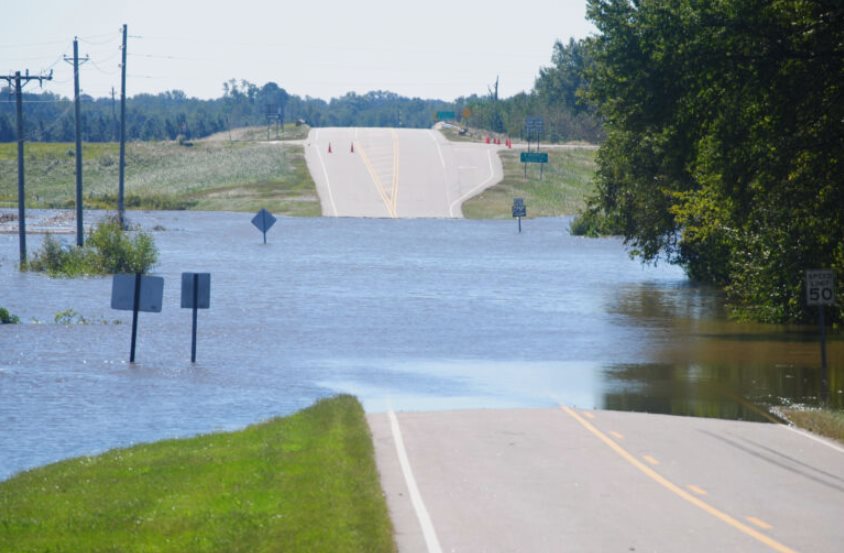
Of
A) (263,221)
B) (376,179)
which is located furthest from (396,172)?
(263,221)

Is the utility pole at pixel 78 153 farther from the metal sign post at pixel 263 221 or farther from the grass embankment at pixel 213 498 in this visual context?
the grass embankment at pixel 213 498

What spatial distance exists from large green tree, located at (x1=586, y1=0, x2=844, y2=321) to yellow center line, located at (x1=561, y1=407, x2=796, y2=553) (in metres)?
9.94

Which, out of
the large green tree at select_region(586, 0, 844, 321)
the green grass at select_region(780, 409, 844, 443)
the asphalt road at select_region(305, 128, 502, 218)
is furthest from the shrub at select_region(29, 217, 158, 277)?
the asphalt road at select_region(305, 128, 502, 218)

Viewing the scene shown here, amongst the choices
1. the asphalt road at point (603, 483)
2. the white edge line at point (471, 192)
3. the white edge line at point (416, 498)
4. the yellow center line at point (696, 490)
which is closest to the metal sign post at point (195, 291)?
the asphalt road at point (603, 483)

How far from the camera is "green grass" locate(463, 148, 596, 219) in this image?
368 feet

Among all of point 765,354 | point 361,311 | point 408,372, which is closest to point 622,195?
point 361,311

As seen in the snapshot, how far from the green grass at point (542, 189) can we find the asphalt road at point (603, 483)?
85.2 meters

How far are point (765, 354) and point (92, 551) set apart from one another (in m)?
21.6

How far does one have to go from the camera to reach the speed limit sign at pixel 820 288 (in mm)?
22578

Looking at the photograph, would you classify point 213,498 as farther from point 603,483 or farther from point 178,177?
point 178,177

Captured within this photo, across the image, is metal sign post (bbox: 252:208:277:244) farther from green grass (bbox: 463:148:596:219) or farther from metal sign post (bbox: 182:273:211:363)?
metal sign post (bbox: 182:273:211:363)

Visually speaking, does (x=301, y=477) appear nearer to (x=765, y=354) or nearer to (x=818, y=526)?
(x=818, y=526)

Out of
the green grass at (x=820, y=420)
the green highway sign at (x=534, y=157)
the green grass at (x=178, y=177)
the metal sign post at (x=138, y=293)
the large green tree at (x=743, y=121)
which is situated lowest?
the green grass at (x=178, y=177)

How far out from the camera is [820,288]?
74.1 feet
